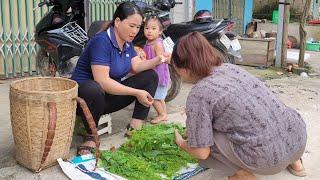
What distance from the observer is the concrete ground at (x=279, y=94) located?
2894mm

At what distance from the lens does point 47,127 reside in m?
2.68

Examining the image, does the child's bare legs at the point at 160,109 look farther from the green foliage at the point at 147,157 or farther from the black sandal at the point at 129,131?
the green foliage at the point at 147,157

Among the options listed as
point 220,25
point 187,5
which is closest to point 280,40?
point 187,5

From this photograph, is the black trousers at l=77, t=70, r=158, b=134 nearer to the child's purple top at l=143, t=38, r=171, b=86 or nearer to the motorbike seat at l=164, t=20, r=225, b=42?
the child's purple top at l=143, t=38, r=171, b=86

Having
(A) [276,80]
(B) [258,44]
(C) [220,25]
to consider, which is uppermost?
(C) [220,25]

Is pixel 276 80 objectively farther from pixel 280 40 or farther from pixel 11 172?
pixel 11 172

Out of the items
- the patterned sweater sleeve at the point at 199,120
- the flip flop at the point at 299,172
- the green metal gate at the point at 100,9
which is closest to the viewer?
the patterned sweater sleeve at the point at 199,120

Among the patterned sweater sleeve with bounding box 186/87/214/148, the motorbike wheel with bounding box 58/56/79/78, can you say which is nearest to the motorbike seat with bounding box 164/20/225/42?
the motorbike wheel with bounding box 58/56/79/78

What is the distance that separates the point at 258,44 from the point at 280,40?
36 centimetres

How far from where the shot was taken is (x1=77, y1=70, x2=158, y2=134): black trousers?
303 centimetres

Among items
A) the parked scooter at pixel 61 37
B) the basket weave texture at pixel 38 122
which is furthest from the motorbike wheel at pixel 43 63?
the basket weave texture at pixel 38 122

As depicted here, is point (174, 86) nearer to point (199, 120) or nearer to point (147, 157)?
point (147, 157)

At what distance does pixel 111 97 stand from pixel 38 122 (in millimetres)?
772

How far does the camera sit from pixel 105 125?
3.62m
